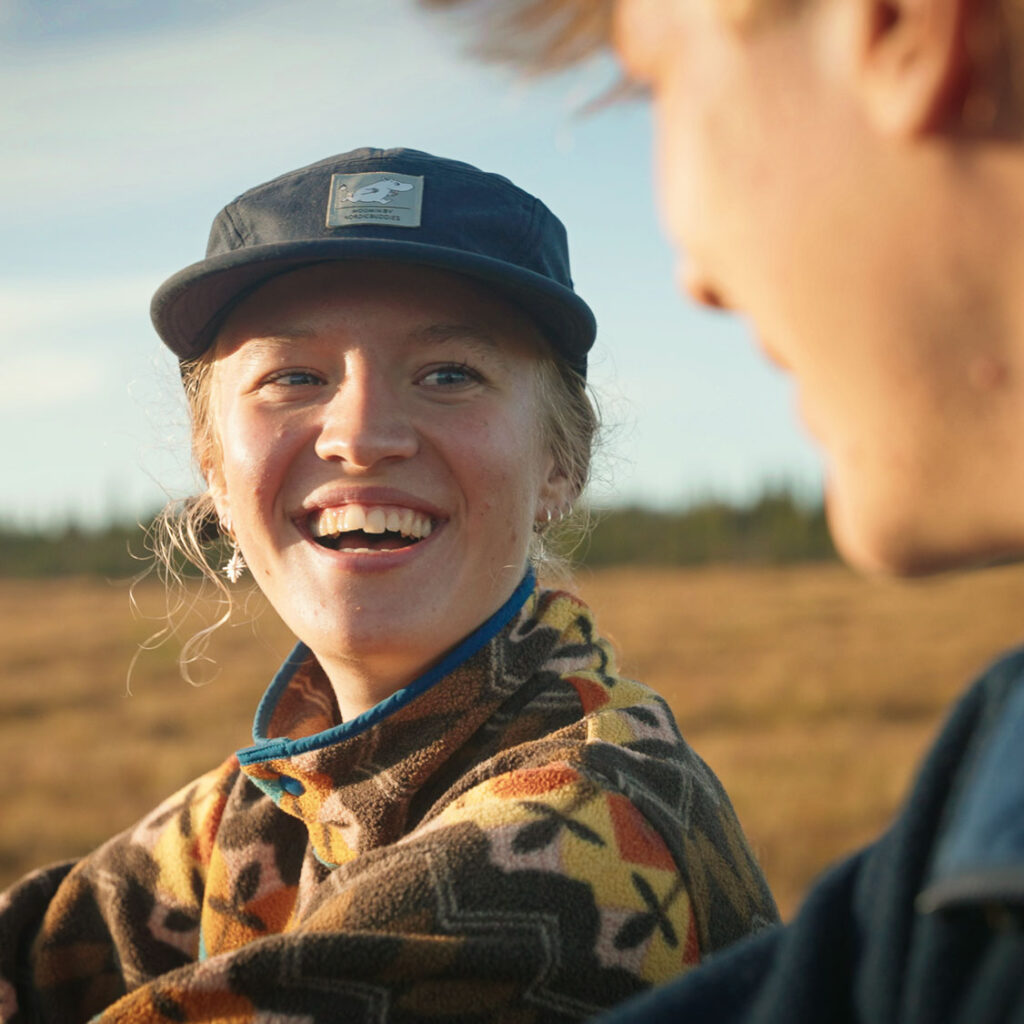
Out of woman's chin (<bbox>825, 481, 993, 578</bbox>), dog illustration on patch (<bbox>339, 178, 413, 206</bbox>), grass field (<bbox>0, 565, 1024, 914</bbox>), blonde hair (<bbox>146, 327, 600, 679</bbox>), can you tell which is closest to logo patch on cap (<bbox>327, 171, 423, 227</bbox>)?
dog illustration on patch (<bbox>339, 178, 413, 206</bbox>)

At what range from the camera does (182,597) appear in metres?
2.94

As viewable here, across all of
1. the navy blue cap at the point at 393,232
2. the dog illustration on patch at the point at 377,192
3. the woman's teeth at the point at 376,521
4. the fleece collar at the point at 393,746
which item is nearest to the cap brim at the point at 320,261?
the navy blue cap at the point at 393,232

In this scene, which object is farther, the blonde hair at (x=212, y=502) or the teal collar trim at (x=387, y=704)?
the blonde hair at (x=212, y=502)

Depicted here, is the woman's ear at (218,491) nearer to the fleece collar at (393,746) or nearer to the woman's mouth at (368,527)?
the woman's mouth at (368,527)

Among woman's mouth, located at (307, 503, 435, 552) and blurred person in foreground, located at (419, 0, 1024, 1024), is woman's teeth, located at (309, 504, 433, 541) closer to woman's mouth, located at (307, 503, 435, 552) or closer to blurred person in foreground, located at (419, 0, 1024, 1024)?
woman's mouth, located at (307, 503, 435, 552)

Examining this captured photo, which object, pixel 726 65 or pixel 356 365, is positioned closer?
pixel 726 65

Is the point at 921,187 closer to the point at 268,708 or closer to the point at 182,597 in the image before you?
the point at 268,708

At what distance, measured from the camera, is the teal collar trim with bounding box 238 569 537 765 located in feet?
6.84

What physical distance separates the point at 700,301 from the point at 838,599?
28.2 meters

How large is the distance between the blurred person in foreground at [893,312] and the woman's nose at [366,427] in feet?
3.94

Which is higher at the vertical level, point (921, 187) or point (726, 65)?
point (726, 65)

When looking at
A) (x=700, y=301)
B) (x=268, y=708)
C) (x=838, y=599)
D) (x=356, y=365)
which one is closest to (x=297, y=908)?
(x=268, y=708)

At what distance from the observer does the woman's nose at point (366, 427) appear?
7.17ft

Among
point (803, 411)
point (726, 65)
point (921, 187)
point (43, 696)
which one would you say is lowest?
point (43, 696)
